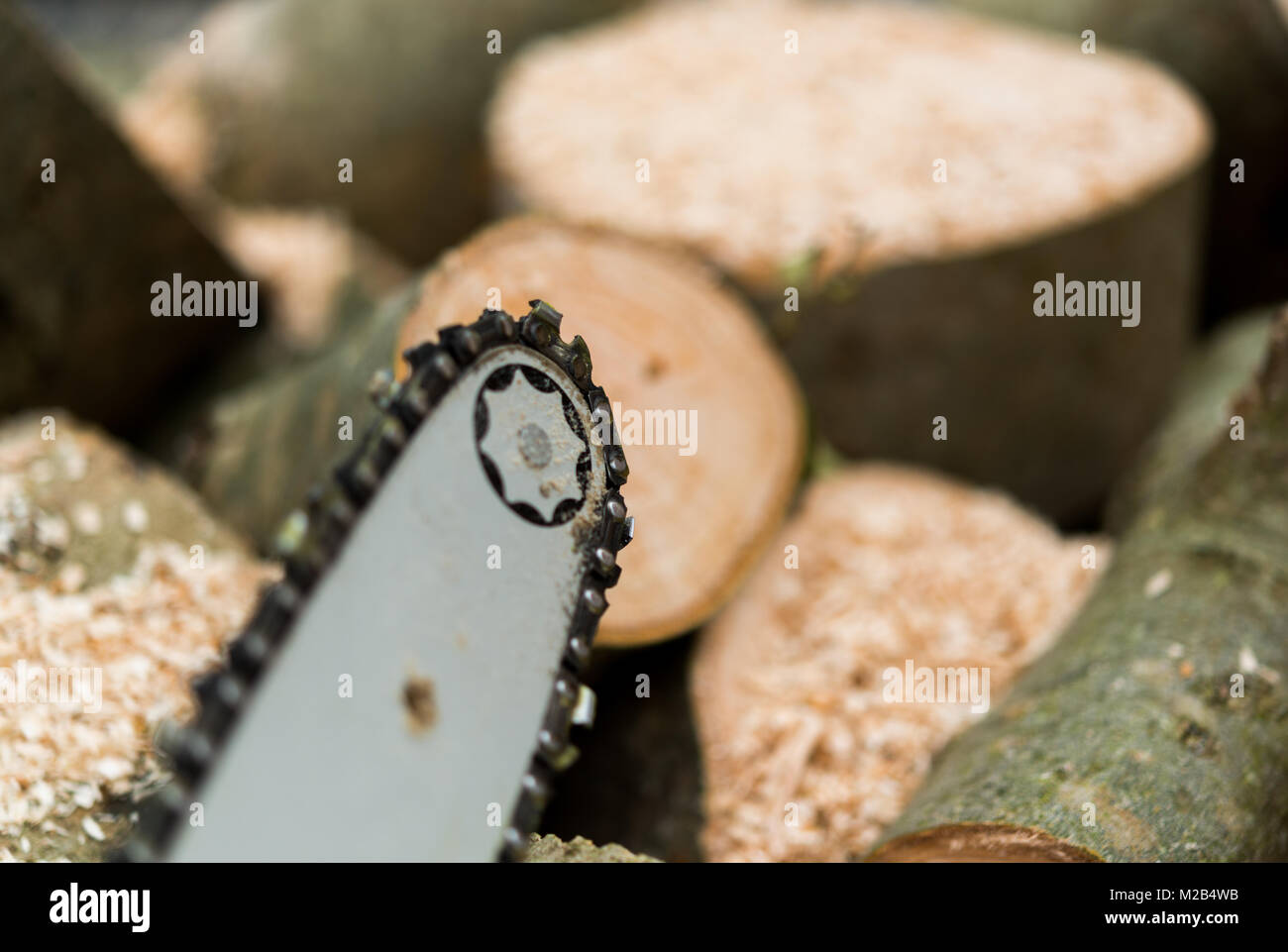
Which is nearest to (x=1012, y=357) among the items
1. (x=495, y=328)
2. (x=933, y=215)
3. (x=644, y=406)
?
(x=933, y=215)

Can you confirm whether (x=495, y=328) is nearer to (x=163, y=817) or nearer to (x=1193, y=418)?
(x=163, y=817)

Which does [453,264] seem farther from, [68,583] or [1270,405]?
[1270,405]

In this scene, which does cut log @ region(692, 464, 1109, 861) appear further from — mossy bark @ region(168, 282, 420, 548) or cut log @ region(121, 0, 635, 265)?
cut log @ region(121, 0, 635, 265)

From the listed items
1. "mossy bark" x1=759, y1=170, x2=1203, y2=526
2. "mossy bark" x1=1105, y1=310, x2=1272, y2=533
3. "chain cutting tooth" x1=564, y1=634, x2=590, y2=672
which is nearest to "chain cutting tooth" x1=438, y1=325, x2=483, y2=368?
"chain cutting tooth" x1=564, y1=634, x2=590, y2=672

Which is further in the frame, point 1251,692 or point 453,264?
point 453,264

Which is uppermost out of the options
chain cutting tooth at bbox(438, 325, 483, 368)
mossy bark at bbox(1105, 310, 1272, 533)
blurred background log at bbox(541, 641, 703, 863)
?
chain cutting tooth at bbox(438, 325, 483, 368)

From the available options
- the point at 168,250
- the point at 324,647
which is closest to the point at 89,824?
the point at 324,647

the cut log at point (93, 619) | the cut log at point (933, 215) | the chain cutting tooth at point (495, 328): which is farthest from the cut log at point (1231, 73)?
the chain cutting tooth at point (495, 328)
